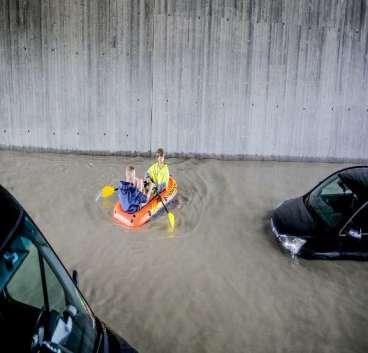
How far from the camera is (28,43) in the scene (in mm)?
12852

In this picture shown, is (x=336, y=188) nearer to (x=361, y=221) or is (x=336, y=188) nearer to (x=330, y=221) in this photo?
(x=330, y=221)

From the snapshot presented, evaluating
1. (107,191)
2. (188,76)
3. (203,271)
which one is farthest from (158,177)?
(188,76)

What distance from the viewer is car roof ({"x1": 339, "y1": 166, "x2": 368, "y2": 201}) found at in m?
8.48

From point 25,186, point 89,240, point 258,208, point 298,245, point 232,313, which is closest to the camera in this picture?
point 232,313

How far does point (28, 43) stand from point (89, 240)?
5.84 metres

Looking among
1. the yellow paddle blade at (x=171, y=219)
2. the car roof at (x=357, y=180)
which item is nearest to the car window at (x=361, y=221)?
the car roof at (x=357, y=180)

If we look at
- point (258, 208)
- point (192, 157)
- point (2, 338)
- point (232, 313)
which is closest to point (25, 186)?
point (192, 157)

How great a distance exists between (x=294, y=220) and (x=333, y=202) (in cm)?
69

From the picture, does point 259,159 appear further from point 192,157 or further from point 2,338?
point 2,338

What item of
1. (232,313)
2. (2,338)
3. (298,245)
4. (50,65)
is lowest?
(232,313)

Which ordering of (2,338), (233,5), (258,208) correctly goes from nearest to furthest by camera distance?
(2,338), (258,208), (233,5)

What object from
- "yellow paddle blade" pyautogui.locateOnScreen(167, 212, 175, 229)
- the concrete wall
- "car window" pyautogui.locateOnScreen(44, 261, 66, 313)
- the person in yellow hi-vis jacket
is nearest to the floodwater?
"yellow paddle blade" pyautogui.locateOnScreen(167, 212, 175, 229)

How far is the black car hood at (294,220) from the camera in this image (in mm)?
8547

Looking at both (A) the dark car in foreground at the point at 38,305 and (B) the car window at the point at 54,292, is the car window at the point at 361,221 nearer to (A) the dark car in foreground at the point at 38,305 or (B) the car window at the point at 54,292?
(A) the dark car in foreground at the point at 38,305
